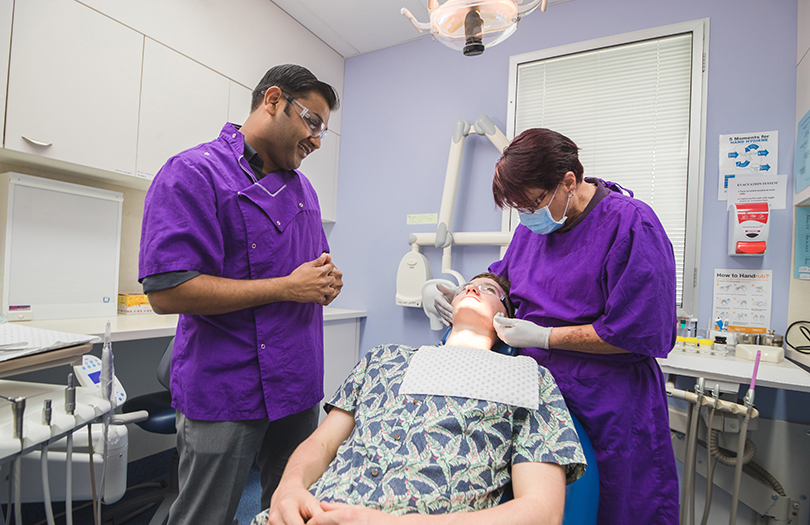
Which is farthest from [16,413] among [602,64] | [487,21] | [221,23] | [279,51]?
[602,64]

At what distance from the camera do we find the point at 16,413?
742 millimetres

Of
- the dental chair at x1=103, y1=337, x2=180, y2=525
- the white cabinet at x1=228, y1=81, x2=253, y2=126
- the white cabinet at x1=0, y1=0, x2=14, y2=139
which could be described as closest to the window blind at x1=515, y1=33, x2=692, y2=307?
the white cabinet at x1=228, y1=81, x2=253, y2=126

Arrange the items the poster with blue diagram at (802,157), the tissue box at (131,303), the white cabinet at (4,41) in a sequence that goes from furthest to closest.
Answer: the tissue box at (131,303)
the poster with blue diagram at (802,157)
the white cabinet at (4,41)

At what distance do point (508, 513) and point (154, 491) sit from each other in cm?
173

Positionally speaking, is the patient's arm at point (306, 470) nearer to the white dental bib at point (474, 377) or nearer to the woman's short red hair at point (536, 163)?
the white dental bib at point (474, 377)

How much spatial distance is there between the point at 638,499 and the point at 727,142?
1.72 meters

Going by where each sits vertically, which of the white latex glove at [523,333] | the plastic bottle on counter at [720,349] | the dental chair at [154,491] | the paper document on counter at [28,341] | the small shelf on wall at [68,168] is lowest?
the dental chair at [154,491]

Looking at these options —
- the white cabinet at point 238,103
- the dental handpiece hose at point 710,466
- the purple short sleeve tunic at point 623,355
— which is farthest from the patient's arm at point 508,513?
the white cabinet at point 238,103

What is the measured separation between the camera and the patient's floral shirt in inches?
32.1

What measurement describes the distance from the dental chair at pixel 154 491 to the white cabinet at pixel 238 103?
52.8 inches

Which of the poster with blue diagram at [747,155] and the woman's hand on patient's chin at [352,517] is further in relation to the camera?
the poster with blue diagram at [747,155]

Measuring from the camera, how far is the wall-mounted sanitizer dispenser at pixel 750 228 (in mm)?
1831

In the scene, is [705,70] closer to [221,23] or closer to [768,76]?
[768,76]

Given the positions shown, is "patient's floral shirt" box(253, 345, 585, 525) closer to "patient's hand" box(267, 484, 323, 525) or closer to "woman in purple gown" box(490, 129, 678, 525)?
"patient's hand" box(267, 484, 323, 525)
